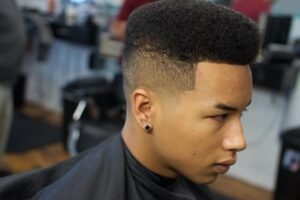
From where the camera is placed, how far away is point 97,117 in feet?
7.34

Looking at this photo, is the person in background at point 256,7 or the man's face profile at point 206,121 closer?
the man's face profile at point 206,121

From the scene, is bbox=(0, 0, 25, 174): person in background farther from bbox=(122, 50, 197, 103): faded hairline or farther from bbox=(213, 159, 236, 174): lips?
bbox=(213, 159, 236, 174): lips

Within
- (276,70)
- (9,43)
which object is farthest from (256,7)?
(9,43)

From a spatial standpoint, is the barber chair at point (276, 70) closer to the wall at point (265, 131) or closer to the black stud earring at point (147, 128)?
the wall at point (265, 131)

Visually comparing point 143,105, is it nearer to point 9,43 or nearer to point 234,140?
point 234,140

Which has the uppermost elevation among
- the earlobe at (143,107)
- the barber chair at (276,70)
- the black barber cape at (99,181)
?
the earlobe at (143,107)

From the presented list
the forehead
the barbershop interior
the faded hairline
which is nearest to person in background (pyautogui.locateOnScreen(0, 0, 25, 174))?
the barbershop interior

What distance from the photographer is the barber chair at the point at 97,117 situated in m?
2.05

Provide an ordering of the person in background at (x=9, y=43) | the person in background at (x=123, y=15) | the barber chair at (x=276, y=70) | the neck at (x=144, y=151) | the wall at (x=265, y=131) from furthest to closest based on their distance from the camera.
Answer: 1. the wall at (x=265, y=131)
2. the barber chair at (x=276, y=70)
3. the person in background at (x=123, y=15)
4. the person in background at (x=9, y=43)
5. the neck at (x=144, y=151)

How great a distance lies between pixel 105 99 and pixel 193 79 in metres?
1.75

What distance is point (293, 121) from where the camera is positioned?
87.1 inches

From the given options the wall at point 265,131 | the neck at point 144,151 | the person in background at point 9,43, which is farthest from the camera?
the wall at point 265,131

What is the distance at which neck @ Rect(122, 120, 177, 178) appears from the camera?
73 centimetres

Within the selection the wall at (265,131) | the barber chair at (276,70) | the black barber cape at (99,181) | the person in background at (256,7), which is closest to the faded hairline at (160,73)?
the black barber cape at (99,181)
